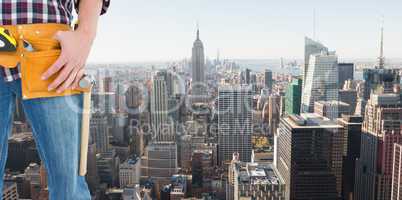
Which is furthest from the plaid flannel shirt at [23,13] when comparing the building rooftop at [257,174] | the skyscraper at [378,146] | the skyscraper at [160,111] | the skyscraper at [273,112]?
the skyscraper at [273,112]

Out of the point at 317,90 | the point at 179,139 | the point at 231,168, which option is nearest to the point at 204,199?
the point at 231,168

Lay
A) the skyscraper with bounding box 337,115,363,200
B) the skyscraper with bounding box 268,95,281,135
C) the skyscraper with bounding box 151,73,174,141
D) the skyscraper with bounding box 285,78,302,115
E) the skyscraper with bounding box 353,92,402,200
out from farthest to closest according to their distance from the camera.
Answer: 1. the skyscraper with bounding box 285,78,302,115
2. the skyscraper with bounding box 268,95,281,135
3. the skyscraper with bounding box 151,73,174,141
4. the skyscraper with bounding box 337,115,363,200
5. the skyscraper with bounding box 353,92,402,200

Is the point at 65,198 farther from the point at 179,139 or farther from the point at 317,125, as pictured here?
the point at 317,125

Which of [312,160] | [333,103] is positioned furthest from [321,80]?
[312,160]

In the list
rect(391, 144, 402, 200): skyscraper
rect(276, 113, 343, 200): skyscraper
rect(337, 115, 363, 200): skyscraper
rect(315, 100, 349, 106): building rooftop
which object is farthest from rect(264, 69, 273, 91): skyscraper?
rect(391, 144, 402, 200): skyscraper

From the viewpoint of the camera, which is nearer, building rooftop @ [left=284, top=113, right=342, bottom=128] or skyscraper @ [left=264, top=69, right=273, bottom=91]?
building rooftop @ [left=284, top=113, right=342, bottom=128]

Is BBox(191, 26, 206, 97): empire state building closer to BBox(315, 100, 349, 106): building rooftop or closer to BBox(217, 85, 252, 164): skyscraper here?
BBox(217, 85, 252, 164): skyscraper

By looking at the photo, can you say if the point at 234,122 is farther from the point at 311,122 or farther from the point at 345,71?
the point at 345,71
